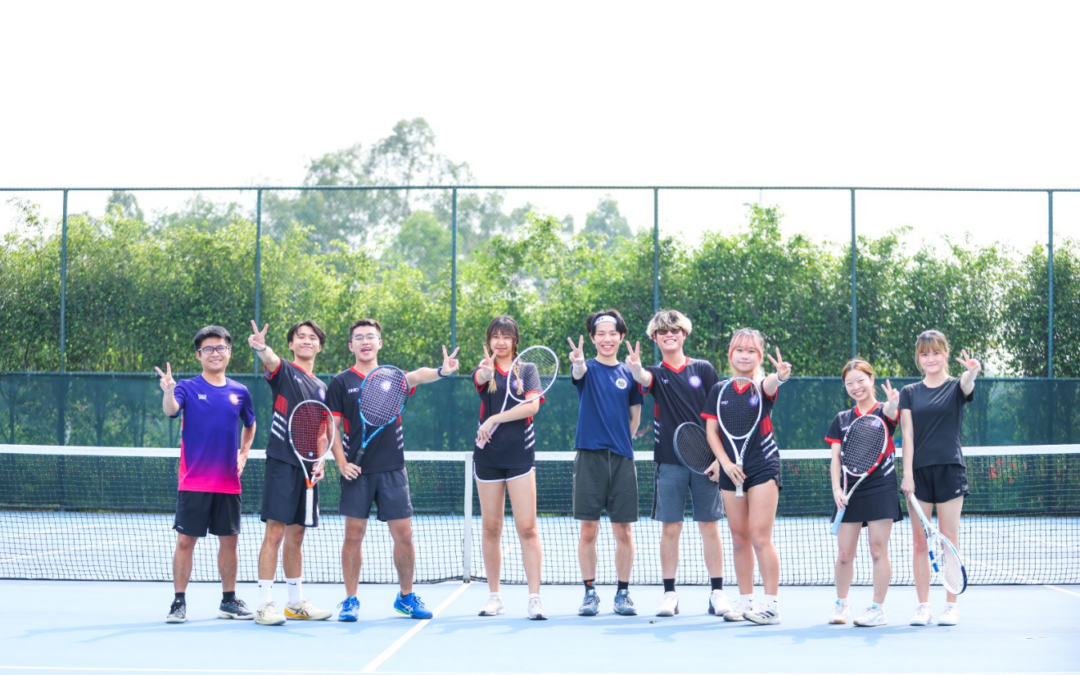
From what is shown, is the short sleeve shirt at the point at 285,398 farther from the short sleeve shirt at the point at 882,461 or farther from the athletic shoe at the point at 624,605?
the short sleeve shirt at the point at 882,461

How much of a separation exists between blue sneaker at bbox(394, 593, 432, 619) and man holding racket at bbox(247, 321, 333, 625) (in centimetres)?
37

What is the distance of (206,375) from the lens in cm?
580

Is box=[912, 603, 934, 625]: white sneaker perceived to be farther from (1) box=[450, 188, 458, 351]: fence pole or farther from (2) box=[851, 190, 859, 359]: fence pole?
(1) box=[450, 188, 458, 351]: fence pole

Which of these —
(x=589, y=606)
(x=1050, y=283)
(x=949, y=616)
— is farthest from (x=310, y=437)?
(x=1050, y=283)

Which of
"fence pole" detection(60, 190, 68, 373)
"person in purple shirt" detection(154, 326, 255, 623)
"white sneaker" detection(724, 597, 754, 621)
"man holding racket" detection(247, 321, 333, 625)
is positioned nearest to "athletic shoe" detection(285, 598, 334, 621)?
"man holding racket" detection(247, 321, 333, 625)

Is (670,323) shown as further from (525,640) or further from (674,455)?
(525,640)

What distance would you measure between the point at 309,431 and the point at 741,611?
2.32 m

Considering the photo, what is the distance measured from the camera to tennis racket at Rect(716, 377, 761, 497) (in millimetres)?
5445

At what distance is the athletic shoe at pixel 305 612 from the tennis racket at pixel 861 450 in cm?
257

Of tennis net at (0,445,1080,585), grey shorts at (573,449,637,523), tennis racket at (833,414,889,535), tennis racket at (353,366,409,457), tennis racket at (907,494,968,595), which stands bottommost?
tennis net at (0,445,1080,585)

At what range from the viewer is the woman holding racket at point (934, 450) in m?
5.50

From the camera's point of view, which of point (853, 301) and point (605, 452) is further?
point (853, 301)

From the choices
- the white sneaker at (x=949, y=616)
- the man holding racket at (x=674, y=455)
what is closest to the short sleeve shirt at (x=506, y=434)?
the man holding racket at (x=674, y=455)

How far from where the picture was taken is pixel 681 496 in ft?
18.7
